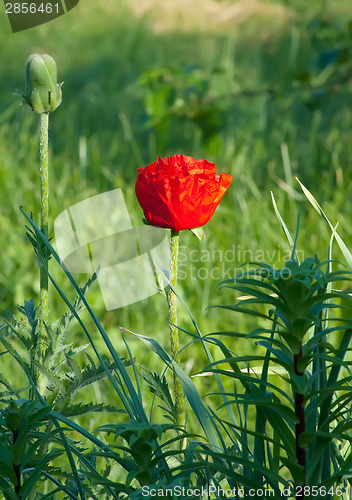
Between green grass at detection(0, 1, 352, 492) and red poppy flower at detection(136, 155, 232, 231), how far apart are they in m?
0.61

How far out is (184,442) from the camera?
854 millimetres

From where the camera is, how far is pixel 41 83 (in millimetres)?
792

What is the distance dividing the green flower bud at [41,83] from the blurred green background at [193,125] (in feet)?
0.67

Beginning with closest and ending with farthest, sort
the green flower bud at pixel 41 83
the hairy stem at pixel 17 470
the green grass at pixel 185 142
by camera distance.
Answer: the hairy stem at pixel 17 470, the green flower bud at pixel 41 83, the green grass at pixel 185 142

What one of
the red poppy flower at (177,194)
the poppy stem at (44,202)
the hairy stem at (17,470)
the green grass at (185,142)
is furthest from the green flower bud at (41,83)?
the green grass at (185,142)

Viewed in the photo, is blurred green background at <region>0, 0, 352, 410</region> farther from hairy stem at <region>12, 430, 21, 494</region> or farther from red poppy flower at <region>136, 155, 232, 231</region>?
hairy stem at <region>12, 430, 21, 494</region>

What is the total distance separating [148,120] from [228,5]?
6.14ft

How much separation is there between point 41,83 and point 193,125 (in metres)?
2.19

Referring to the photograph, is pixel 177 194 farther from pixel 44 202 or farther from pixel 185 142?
pixel 185 142

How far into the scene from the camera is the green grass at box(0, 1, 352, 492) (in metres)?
1.84

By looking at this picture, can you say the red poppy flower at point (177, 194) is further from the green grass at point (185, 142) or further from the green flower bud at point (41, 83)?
the green grass at point (185, 142)

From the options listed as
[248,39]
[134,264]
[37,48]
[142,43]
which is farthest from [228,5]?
[134,264]

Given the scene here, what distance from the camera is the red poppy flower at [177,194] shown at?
0.81 m

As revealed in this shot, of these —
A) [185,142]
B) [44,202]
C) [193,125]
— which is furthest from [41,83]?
[193,125]
